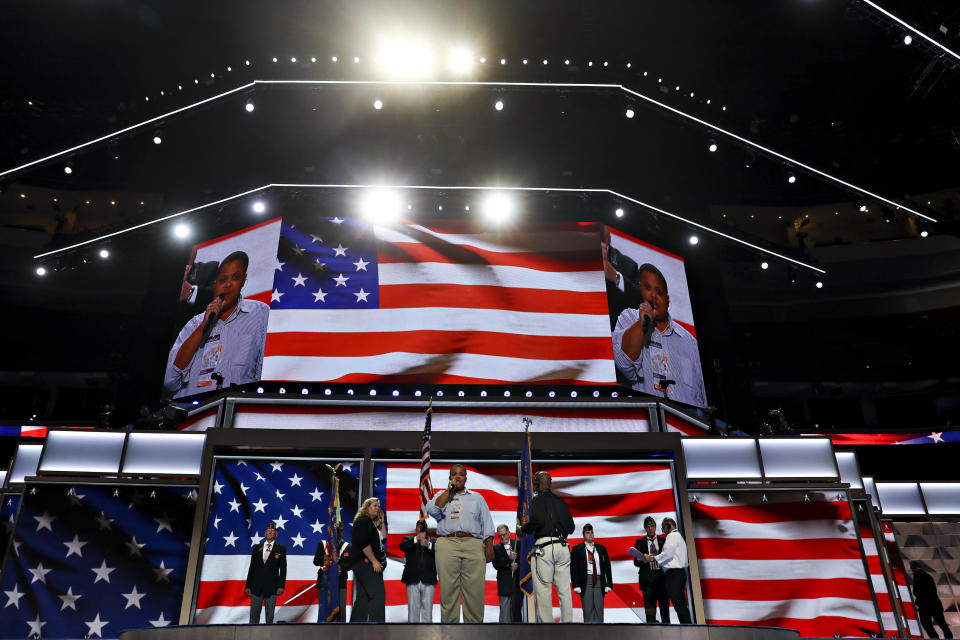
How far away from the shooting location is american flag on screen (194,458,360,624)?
431 inches

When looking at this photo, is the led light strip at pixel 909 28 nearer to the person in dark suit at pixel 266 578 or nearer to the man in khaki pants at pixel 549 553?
the man in khaki pants at pixel 549 553

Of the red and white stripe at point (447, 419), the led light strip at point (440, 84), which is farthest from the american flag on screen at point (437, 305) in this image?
the led light strip at point (440, 84)

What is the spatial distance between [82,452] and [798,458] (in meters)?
→ 11.4

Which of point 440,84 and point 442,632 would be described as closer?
point 442,632

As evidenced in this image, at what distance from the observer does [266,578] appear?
33.6 feet

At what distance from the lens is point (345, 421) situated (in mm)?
13484

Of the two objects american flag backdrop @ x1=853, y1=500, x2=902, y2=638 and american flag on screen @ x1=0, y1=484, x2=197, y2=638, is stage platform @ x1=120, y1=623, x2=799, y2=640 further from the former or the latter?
american flag backdrop @ x1=853, y1=500, x2=902, y2=638

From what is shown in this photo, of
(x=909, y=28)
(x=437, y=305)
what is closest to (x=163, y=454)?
(x=437, y=305)

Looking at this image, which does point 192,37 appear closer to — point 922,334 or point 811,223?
point 811,223

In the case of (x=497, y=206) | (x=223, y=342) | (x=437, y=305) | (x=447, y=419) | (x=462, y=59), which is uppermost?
(x=462, y=59)

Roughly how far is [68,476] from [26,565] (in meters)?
1.31

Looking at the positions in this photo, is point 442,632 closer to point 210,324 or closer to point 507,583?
point 507,583

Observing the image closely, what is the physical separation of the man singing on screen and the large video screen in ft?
0.11

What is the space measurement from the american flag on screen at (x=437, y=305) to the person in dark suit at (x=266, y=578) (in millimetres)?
4254
